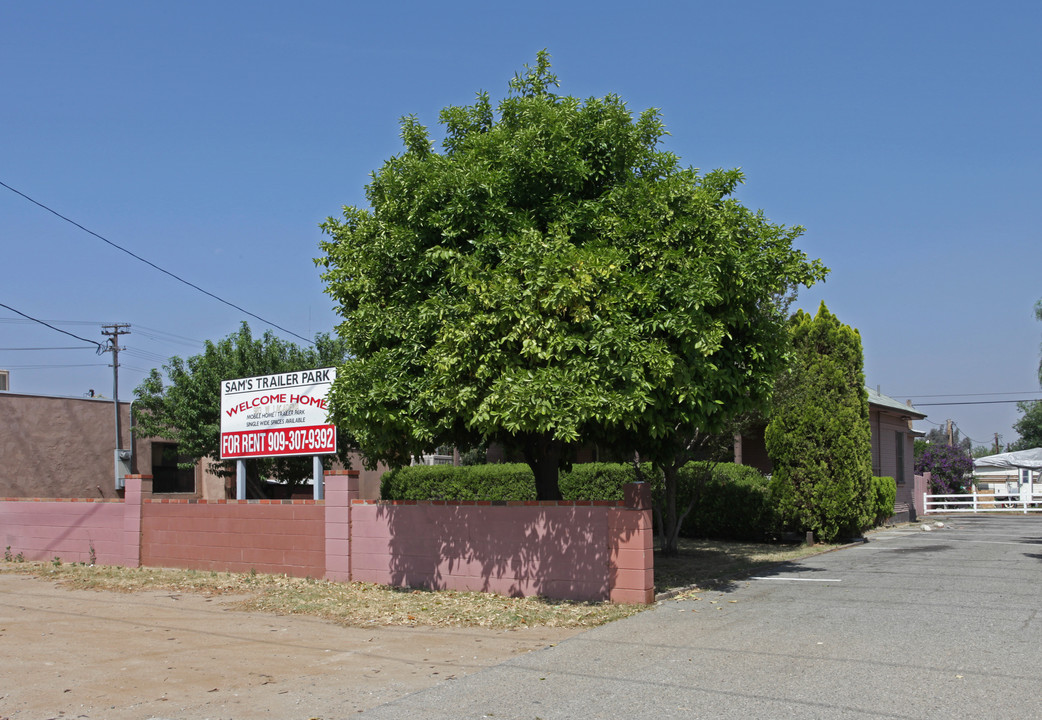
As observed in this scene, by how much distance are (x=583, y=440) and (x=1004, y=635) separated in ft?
19.8

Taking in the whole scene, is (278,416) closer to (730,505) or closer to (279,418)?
(279,418)

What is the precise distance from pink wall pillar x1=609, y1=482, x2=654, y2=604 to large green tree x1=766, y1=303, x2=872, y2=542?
8.28 m

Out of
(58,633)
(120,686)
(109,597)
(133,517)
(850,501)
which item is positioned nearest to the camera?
(120,686)

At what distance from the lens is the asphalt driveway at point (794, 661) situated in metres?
6.98

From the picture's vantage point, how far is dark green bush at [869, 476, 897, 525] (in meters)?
24.3

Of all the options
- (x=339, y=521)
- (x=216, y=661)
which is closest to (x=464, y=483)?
(x=339, y=521)

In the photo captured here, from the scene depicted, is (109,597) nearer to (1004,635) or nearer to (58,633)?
(58,633)

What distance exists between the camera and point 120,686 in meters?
8.11

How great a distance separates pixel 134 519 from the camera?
17984mm

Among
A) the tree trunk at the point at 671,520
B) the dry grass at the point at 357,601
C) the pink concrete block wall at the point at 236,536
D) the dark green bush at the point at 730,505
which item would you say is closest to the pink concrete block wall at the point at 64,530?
the pink concrete block wall at the point at 236,536

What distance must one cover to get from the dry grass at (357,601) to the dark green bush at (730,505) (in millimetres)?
9504

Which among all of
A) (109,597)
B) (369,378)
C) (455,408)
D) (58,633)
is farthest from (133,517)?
(455,408)

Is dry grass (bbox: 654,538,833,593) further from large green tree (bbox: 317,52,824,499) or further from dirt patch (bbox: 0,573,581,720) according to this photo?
dirt patch (bbox: 0,573,581,720)

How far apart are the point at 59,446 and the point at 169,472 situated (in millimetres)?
5057
